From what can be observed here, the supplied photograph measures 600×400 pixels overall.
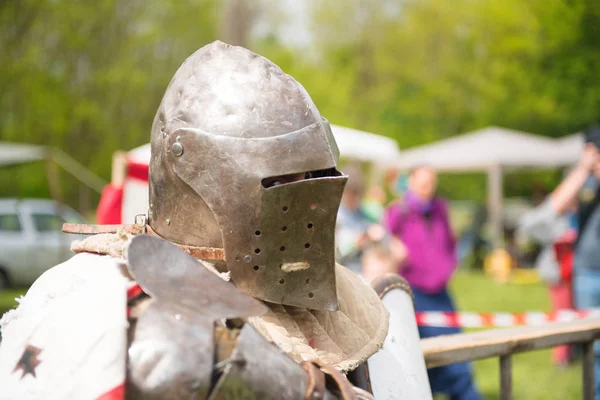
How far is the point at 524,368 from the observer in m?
5.28

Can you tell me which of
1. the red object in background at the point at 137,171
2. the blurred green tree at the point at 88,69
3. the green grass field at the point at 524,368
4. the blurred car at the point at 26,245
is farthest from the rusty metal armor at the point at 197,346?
the blurred green tree at the point at 88,69

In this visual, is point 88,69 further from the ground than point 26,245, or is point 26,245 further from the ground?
point 88,69

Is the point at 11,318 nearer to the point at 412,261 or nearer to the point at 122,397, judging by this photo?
the point at 122,397

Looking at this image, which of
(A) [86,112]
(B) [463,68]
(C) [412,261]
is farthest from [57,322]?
(B) [463,68]

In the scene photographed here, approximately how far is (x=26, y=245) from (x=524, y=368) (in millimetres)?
6533

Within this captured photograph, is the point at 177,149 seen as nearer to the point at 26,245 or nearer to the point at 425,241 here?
the point at 425,241

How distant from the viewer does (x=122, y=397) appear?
103 cm

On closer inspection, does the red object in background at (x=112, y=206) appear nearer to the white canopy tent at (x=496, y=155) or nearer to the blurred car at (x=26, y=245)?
the blurred car at (x=26, y=245)

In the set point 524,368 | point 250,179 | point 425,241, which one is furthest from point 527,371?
point 250,179

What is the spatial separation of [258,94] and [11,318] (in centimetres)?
66

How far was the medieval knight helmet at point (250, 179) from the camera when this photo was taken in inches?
52.7

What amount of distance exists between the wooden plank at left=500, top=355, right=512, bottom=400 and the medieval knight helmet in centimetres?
122

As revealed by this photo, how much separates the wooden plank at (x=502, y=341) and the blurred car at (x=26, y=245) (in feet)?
22.9

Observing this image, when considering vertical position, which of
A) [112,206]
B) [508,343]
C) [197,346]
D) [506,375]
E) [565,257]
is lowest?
[565,257]
